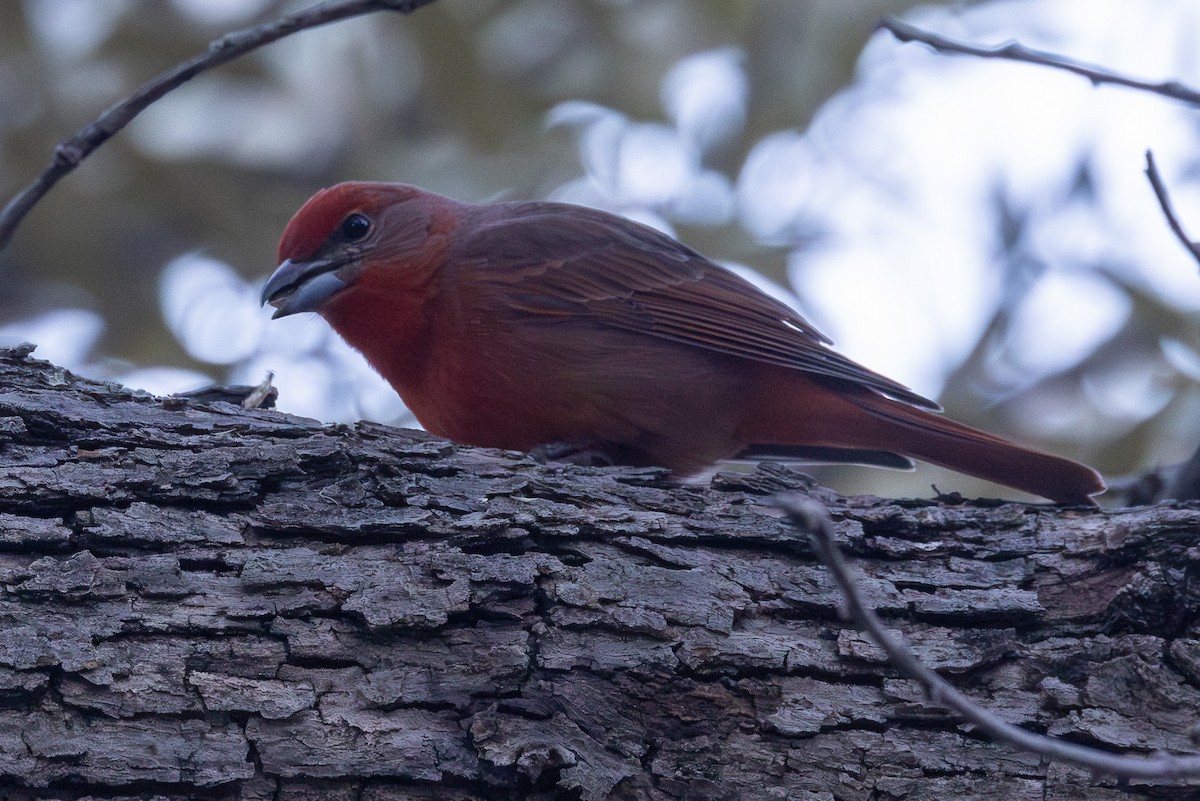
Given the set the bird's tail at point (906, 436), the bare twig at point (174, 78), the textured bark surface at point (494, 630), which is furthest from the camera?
the bird's tail at point (906, 436)

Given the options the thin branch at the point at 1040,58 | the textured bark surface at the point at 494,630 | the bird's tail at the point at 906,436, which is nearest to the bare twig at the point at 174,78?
the textured bark surface at the point at 494,630

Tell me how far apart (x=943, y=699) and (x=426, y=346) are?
2.90 metres

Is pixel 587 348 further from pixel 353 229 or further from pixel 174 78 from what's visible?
pixel 174 78

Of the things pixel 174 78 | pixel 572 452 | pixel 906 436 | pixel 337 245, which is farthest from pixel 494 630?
pixel 337 245

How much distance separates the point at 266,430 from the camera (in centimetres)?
341

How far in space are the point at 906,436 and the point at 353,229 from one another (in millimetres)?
2347

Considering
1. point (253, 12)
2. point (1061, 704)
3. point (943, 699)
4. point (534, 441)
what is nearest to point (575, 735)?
point (943, 699)

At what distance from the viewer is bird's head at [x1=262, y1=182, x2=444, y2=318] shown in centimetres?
478

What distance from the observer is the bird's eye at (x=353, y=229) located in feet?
Answer: 16.3

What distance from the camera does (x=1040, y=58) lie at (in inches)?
120

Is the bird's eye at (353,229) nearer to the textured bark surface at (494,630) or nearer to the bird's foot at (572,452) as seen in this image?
the bird's foot at (572,452)

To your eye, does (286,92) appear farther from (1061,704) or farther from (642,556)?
(1061,704)

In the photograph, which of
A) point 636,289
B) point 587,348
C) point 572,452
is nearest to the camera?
point 572,452

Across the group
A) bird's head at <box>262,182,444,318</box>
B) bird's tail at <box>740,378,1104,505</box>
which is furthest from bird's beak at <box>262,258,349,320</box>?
bird's tail at <box>740,378,1104,505</box>
